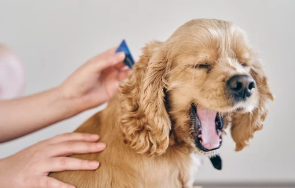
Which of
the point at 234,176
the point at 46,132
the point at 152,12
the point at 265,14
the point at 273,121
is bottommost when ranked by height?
the point at 234,176

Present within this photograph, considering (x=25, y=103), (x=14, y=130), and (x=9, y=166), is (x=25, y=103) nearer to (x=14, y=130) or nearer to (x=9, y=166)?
(x=14, y=130)

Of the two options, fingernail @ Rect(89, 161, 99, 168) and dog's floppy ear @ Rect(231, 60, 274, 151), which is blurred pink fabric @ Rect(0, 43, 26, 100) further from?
dog's floppy ear @ Rect(231, 60, 274, 151)

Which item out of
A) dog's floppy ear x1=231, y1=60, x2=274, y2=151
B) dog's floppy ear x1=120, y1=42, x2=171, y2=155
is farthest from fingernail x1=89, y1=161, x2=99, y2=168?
dog's floppy ear x1=231, y1=60, x2=274, y2=151

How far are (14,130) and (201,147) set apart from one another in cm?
84

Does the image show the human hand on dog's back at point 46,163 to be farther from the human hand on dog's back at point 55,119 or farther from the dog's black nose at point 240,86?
the dog's black nose at point 240,86

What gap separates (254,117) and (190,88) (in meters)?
0.35

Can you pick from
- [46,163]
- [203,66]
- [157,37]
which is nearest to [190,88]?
[203,66]

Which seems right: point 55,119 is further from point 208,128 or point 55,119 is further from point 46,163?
point 208,128

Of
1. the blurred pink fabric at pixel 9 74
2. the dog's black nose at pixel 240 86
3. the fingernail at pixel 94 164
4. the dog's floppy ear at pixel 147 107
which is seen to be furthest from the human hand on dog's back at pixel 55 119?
the dog's black nose at pixel 240 86

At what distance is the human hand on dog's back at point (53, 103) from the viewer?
4.56ft

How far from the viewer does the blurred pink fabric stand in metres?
1.69

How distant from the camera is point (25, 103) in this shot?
1.41 meters

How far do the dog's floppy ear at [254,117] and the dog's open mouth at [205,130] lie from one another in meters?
0.17

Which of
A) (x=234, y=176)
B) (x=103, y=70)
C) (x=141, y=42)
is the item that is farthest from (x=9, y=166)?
(x=234, y=176)
